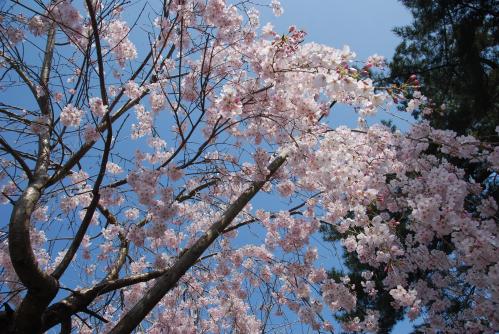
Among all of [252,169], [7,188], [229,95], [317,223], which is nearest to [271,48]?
[229,95]

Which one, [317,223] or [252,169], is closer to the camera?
[252,169]

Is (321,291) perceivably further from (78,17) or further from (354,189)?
(78,17)

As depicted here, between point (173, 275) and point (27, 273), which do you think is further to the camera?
point (173, 275)

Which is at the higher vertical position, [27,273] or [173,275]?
[173,275]

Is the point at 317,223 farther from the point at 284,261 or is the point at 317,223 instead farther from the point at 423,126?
the point at 423,126

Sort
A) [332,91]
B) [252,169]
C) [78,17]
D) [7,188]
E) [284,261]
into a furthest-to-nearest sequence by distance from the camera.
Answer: [7,188], [284,261], [252,169], [78,17], [332,91]

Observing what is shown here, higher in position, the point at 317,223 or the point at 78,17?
the point at 317,223

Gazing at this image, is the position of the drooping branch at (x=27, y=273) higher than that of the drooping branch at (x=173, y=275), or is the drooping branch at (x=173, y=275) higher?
the drooping branch at (x=173, y=275)

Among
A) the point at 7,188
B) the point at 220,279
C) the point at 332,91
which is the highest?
the point at 332,91

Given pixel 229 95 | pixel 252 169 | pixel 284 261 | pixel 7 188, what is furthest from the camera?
pixel 7 188

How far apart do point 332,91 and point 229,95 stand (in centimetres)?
71

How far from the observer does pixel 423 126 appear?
3.00m

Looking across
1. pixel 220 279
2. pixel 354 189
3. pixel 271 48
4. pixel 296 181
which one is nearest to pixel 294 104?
pixel 271 48

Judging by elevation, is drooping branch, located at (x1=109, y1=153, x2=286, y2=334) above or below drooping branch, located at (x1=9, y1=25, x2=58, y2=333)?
above
